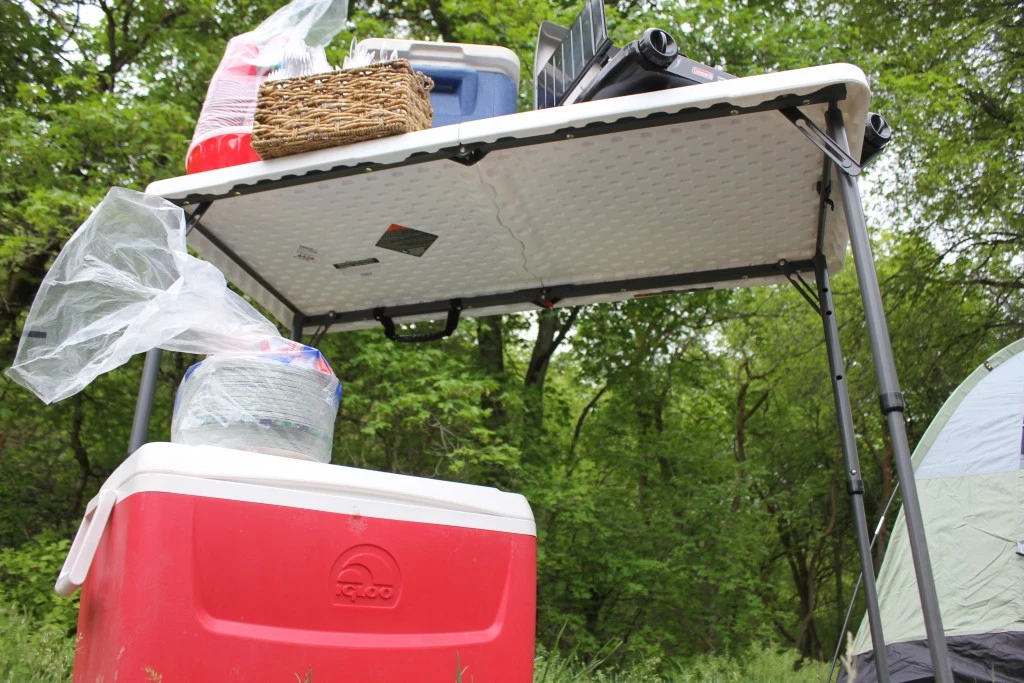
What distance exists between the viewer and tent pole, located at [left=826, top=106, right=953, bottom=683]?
162 cm

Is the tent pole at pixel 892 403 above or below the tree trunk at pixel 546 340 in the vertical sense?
below

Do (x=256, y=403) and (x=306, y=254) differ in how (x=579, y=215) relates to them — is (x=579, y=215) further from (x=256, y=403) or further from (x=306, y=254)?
(x=256, y=403)

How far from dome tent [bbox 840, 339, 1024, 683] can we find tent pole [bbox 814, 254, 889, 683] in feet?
3.85

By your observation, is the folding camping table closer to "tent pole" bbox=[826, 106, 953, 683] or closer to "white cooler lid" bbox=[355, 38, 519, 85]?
"tent pole" bbox=[826, 106, 953, 683]

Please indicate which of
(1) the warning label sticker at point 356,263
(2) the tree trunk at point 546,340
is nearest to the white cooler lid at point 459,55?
(1) the warning label sticker at point 356,263

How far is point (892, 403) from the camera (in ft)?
5.79

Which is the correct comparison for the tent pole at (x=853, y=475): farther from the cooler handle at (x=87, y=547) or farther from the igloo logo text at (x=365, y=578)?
the cooler handle at (x=87, y=547)

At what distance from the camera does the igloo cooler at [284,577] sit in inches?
55.3

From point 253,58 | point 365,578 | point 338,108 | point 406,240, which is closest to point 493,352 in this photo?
point 406,240

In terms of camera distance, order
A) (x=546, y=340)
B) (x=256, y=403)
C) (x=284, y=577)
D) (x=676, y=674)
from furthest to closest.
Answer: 1. (x=546, y=340)
2. (x=676, y=674)
3. (x=256, y=403)
4. (x=284, y=577)

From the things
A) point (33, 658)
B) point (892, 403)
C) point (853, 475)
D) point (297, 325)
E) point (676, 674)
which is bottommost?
point (676, 674)

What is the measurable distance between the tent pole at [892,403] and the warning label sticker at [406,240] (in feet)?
4.26

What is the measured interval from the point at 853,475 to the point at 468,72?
1.67m

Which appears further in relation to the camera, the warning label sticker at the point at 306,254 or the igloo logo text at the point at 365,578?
the warning label sticker at the point at 306,254
